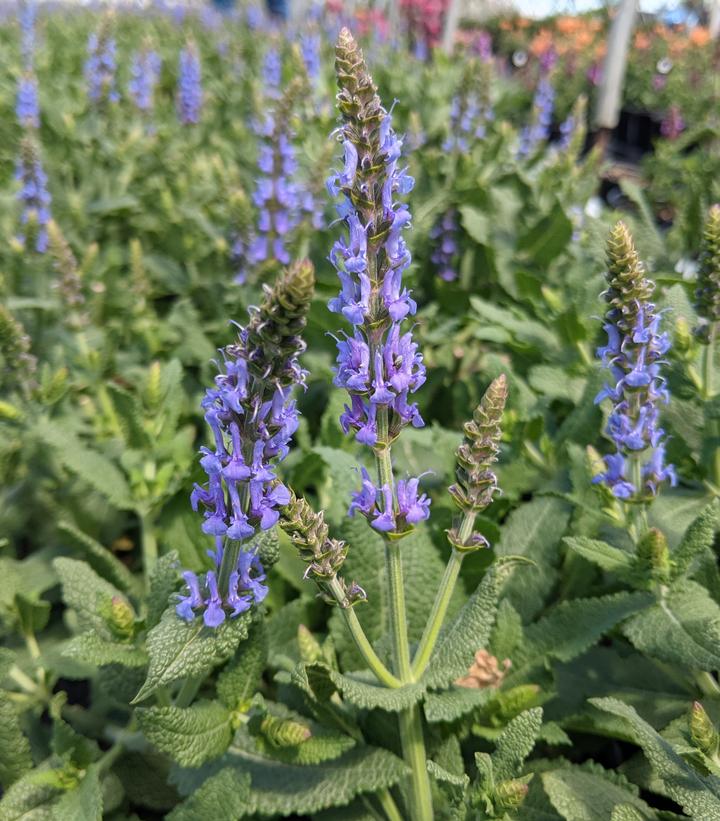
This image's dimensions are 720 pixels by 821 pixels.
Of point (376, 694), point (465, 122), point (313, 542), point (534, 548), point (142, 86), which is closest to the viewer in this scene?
point (313, 542)

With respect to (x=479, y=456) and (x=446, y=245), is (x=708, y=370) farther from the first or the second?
(x=446, y=245)

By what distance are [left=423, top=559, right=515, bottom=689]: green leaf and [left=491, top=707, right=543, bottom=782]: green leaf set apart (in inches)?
6.4

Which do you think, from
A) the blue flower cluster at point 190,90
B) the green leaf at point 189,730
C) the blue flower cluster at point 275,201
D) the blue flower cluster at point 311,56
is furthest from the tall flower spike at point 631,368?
the blue flower cluster at point 190,90

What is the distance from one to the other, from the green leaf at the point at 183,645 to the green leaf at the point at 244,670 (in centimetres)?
21

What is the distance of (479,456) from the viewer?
1373 millimetres

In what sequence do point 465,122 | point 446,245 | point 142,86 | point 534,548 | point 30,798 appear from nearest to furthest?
point 30,798
point 534,548
point 446,245
point 465,122
point 142,86

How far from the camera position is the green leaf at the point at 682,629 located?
1666mm

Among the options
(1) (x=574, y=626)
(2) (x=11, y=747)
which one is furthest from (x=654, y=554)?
(2) (x=11, y=747)

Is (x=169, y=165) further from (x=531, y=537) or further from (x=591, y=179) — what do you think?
(x=531, y=537)

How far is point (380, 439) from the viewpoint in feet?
4.39

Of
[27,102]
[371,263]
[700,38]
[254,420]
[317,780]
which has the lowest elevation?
[317,780]

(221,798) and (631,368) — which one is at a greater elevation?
(631,368)

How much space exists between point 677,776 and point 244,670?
917mm

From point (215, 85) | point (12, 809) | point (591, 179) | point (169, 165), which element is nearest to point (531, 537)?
point (12, 809)
